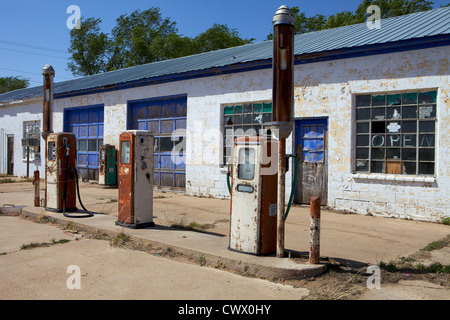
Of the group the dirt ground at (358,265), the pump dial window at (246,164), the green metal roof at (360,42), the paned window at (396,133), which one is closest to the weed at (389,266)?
the dirt ground at (358,265)

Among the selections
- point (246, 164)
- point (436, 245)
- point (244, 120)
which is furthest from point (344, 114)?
point (246, 164)

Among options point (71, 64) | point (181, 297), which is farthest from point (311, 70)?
point (71, 64)

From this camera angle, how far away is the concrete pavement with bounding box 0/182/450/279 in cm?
524

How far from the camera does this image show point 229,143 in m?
12.6

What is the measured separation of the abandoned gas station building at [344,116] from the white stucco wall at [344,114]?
0.08ft

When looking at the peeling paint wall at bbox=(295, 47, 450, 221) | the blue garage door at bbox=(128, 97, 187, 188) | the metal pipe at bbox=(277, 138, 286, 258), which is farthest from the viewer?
the blue garage door at bbox=(128, 97, 187, 188)

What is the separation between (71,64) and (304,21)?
24.1m

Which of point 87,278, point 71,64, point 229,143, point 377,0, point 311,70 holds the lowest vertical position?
point 87,278

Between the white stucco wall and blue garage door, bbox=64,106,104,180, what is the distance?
519 centimetres

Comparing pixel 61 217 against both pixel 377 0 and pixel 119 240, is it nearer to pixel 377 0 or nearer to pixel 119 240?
pixel 119 240

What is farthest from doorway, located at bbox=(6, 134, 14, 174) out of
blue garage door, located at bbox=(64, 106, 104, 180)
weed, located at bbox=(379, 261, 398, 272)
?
weed, located at bbox=(379, 261, 398, 272)

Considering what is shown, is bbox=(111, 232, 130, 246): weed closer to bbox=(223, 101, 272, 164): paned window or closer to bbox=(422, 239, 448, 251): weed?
bbox=(422, 239, 448, 251): weed

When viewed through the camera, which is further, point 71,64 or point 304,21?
point 71,64

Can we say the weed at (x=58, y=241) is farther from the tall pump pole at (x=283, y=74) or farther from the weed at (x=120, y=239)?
the tall pump pole at (x=283, y=74)
